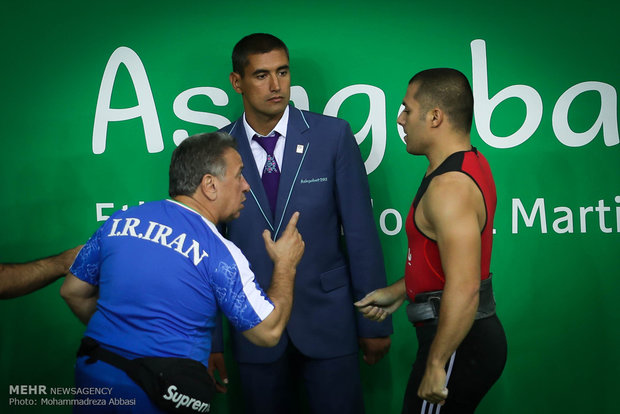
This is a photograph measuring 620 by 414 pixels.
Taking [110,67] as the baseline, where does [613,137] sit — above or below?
below

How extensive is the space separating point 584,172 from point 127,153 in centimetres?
222

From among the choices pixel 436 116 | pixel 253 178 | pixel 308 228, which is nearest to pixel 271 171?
pixel 253 178

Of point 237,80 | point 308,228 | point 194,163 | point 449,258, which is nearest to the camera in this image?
point 449,258

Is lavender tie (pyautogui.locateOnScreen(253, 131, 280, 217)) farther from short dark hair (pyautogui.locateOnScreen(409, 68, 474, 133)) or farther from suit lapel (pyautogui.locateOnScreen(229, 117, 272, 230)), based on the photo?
short dark hair (pyautogui.locateOnScreen(409, 68, 474, 133))

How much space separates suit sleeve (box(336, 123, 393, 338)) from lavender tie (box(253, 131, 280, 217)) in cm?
26

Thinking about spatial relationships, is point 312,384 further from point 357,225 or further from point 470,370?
point 470,370

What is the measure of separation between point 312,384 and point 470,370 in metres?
0.87

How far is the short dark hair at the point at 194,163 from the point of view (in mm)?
1906

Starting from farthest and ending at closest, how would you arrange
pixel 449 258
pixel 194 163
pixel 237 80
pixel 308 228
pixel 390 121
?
pixel 390 121, pixel 237 80, pixel 308 228, pixel 194 163, pixel 449 258

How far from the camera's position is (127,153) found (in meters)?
3.07

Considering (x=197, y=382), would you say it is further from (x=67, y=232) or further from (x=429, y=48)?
(x=429, y=48)

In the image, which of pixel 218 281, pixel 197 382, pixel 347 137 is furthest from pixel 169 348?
pixel 347 137

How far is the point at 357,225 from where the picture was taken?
2.53m

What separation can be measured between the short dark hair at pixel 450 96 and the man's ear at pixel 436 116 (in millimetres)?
12
